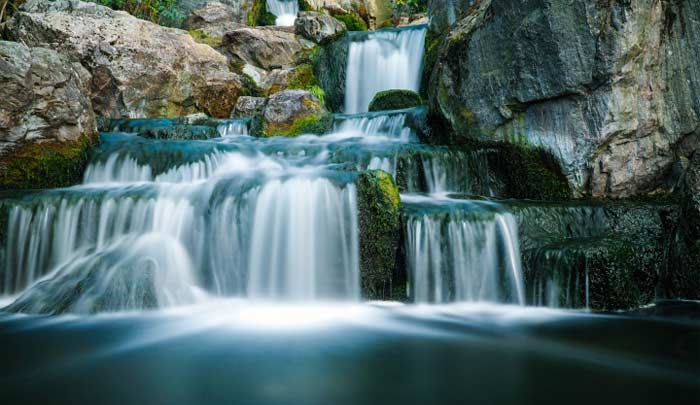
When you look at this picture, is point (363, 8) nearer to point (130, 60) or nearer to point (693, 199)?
point (130, 60)

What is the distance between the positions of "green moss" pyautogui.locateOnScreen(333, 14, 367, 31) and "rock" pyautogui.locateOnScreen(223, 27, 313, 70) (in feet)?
14.3

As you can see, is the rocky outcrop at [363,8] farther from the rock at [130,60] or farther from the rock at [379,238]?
the rock at [379,238]

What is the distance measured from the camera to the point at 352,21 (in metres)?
19.4

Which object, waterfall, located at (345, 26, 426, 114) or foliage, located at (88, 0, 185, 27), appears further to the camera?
foliage, located at (88, 0, 185, 27)

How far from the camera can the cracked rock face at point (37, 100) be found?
6578 millimetres

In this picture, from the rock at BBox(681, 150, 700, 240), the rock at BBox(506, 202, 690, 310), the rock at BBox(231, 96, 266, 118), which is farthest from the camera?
the rock at BBox(231, 96, 266, 118)

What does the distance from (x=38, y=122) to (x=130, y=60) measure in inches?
190

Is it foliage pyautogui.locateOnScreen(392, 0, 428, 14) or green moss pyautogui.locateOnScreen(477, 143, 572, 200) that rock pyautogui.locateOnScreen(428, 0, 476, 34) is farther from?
foliage pyautogui.locateOnScreen(392, 0, 428, 14)

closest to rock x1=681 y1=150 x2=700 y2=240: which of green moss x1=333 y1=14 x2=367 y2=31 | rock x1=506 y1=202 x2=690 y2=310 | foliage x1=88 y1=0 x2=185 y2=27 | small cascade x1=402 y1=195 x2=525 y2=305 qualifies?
rock x1=506 y1=202 x2=690 y2=310

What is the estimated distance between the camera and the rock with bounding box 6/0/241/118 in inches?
421

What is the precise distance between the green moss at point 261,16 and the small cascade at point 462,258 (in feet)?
60.9

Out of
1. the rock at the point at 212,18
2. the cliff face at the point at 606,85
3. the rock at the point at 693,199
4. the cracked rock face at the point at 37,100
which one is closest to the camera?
the rock at the point at 693,199

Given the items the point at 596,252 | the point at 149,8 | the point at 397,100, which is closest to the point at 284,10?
the point at 149,8

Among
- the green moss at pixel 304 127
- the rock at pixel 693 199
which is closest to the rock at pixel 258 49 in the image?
the green moss at pixel 304 127
